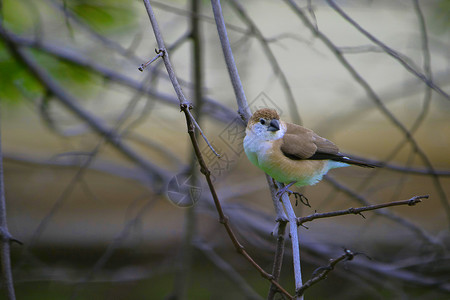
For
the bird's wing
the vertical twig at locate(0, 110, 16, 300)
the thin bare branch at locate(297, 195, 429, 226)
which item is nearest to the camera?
the thin bare branch at locate(297, 195, 429, 226)

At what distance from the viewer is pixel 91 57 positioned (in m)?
2.47

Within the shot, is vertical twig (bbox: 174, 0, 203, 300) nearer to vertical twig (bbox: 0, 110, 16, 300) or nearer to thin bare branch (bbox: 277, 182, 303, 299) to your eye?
vertical twig (bbox: 0, 110, 16, 300)

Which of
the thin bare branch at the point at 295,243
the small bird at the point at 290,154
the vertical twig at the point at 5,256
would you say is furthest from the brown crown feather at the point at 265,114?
A: the vertical twig at the point at 5,256

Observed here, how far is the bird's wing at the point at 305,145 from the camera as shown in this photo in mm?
727

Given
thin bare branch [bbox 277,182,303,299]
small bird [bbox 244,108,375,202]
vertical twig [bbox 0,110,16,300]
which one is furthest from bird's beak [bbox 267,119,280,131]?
vertical twig [bbox 0,110,16,300]

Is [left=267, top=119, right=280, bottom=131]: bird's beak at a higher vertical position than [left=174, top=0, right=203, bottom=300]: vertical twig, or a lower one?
lower

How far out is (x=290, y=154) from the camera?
Answer: 30.1 inches

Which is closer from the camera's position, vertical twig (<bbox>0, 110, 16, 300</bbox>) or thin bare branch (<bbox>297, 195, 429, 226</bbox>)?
thin bare branch (<bbox>297, 195, 429, 226</bbox>)

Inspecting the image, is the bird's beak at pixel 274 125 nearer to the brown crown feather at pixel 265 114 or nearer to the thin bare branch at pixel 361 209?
the brown crown feather at pixel 265 114

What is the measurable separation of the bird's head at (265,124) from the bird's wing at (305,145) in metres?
0.02

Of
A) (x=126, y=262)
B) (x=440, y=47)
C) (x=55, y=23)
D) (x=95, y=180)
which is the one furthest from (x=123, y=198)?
(x=440, y=47)

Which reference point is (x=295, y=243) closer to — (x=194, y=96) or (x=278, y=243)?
(x=278, y=243)

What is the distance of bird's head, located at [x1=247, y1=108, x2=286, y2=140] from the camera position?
0.77 metres

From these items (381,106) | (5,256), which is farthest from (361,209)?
(5,256)
